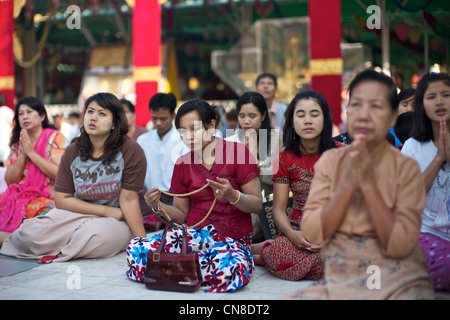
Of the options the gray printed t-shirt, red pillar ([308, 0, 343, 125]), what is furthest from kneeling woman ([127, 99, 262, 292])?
red pillar ([308, 0, 343, 125])

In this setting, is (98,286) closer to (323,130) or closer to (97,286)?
(97,286)

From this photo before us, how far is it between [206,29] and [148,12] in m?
6.59

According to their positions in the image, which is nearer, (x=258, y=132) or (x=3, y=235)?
(x=3, y=235)

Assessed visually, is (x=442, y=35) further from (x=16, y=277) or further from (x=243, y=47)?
(x=16, y=277)

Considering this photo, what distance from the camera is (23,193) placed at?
4.73m

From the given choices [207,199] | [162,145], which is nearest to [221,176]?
[207,199]

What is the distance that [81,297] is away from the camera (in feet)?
9.91

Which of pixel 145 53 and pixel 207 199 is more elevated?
pixel 145 53

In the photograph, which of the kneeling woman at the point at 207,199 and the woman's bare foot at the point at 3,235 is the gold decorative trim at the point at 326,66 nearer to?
the kneeling woman at the point at 207,199

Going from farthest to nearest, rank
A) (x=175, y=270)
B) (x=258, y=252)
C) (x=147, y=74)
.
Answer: (x=147, y=74) < (x=258, y=252) < (x=175, y=270)

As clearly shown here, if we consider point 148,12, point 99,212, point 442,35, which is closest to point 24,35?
point 148,12

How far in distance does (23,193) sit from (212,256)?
2.32 metres
